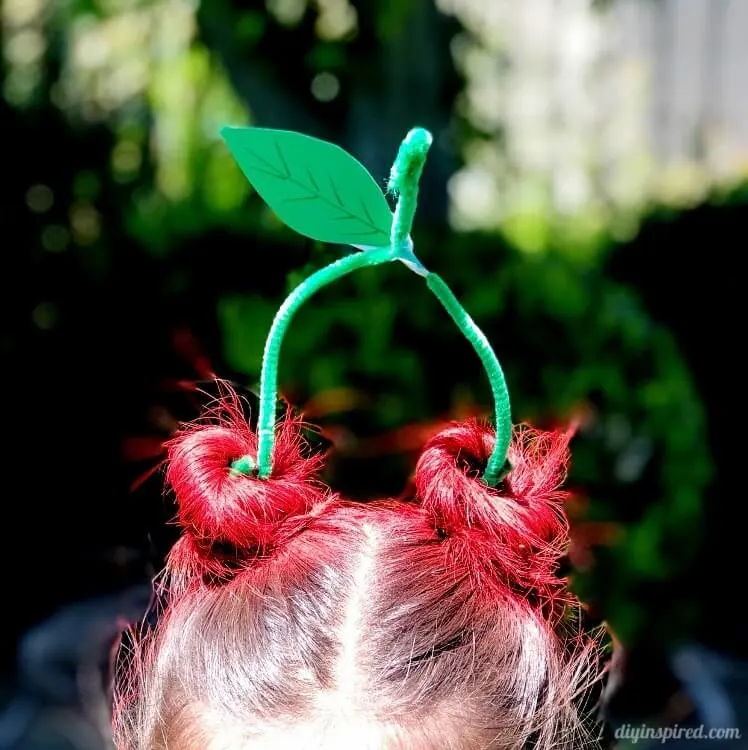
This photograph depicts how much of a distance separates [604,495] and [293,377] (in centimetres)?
105

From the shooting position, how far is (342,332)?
7.75 ft

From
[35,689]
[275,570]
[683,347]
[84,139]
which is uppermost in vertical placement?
[84,139]

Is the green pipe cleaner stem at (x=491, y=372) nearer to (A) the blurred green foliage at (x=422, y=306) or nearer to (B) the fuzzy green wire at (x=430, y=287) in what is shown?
(B) the fuzzy green wire at (x=430, y=287)

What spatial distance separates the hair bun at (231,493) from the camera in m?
0.88

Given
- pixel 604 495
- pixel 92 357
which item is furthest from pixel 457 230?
pixel 92 357

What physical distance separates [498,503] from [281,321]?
26 centimetres

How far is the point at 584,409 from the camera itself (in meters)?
2.67

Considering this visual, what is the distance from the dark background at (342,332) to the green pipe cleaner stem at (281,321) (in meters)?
0.89

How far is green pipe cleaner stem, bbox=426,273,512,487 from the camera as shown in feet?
2.77

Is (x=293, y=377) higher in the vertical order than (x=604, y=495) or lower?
higher

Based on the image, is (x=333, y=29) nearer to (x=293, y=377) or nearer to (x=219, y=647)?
(x=293, y=377)

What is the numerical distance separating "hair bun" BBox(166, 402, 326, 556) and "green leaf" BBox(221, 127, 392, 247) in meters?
0.24

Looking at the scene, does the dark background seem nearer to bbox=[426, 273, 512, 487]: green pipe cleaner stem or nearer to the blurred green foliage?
the blurred green foliage

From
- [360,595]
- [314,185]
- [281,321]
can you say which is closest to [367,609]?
[360,595]
